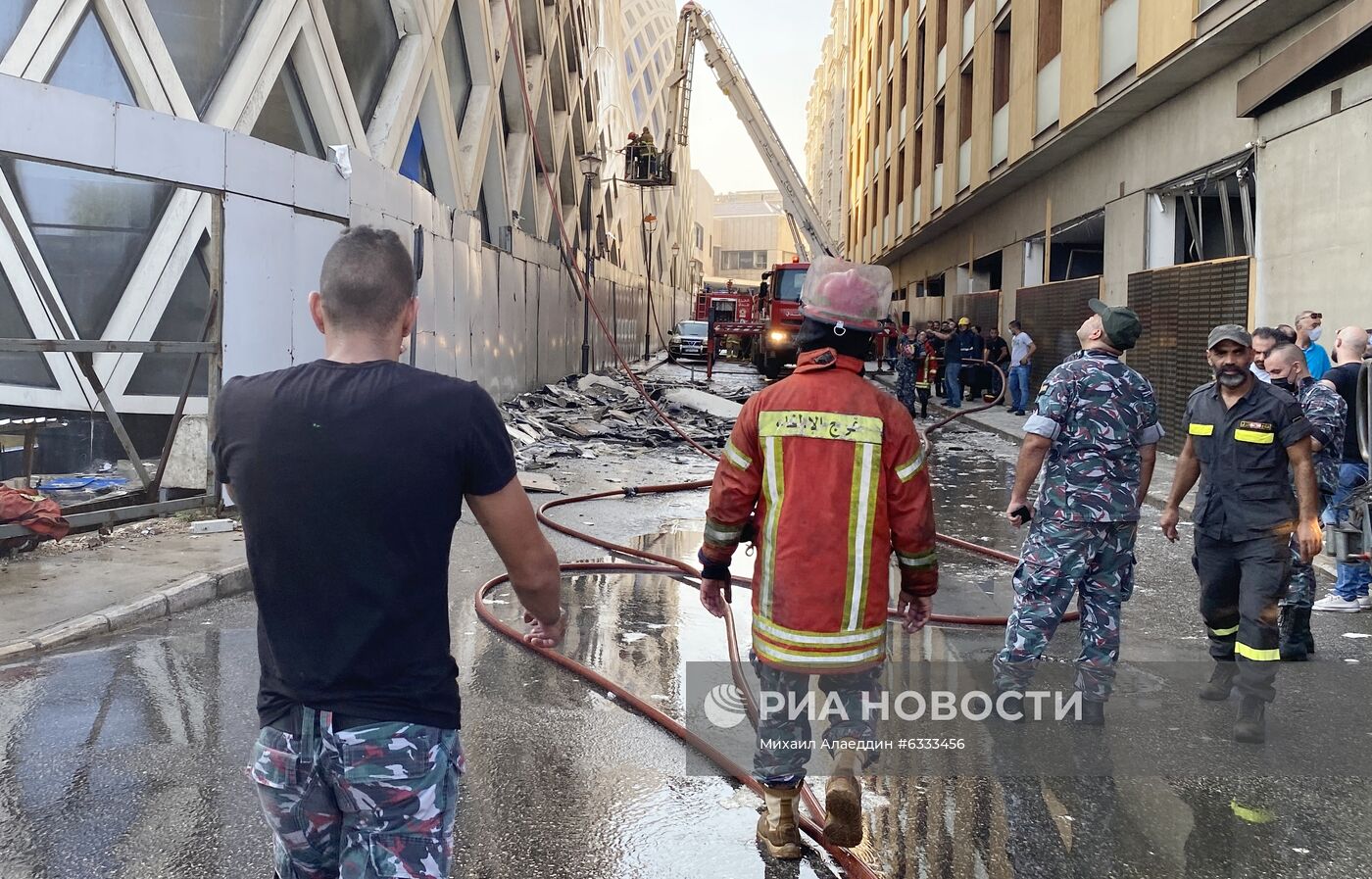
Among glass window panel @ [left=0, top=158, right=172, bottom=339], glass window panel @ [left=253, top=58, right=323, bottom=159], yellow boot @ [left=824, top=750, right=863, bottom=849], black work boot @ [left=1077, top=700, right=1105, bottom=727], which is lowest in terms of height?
black work boot @ [left=1077, top=700, right=1105, bottom=727]

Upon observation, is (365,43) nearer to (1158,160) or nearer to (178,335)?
(178,335)

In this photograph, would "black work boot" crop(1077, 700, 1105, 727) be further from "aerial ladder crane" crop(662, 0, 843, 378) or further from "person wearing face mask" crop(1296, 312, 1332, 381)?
"aerial ladder crane" crop(662, 0, 843, 378)

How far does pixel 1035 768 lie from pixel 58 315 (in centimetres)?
991

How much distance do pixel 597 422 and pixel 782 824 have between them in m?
15.2

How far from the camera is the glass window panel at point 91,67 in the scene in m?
10.5

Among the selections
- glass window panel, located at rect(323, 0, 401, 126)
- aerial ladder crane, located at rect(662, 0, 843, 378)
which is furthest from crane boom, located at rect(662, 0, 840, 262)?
glass window panel, located at rect(323, 0, 401, 126)

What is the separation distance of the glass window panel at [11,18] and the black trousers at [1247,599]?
10809mm

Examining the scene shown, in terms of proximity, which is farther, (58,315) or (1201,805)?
(58,315)

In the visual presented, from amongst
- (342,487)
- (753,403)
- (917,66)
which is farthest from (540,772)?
(917,66)

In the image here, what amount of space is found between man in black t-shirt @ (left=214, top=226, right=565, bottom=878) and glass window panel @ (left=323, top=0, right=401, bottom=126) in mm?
13045

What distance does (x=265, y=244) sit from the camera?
9148mm

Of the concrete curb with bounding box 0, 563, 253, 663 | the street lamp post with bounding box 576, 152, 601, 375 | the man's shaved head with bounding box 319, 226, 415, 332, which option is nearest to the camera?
the man's shaved head with bounding box 319, 226, 415, 332

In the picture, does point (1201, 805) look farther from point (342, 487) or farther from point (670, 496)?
point (670, 496)

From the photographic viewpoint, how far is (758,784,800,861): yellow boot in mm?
3461
